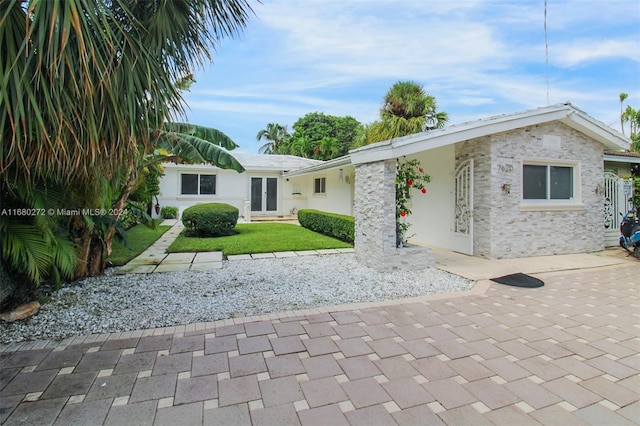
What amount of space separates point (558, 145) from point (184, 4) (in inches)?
427

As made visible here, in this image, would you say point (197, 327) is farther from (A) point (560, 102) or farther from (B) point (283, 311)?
(A) point (560, 102)

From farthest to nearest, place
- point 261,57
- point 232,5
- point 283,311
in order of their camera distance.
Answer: point 261,57 < point 283,311 < point 232,5

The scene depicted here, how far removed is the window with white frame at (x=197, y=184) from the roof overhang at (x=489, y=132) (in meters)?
14.4

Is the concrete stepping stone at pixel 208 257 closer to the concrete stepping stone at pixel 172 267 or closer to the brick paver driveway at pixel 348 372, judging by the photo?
the concrete stepping stone at pixel 172 267

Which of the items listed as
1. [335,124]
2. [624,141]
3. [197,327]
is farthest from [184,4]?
[335,124]

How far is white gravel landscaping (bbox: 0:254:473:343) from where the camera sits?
469 centimetres

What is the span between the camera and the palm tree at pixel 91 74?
9.96 feet

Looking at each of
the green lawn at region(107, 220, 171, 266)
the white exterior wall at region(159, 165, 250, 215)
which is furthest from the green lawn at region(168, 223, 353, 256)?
the white exterior wall at region(159, 165, 250, 215)

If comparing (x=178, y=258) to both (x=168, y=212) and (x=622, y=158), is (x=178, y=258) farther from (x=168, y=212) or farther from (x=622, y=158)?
(x=622, y=158)

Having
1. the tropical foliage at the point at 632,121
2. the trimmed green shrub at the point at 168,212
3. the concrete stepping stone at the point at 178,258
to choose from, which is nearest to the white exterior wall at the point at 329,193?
the trimmed green shrub at the point at 168,212

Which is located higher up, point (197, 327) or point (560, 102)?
point (560, 102)

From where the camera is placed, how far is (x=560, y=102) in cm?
939

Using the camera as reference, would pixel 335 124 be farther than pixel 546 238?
Yes

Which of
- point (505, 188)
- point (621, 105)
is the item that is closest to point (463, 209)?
point (505, 188)
